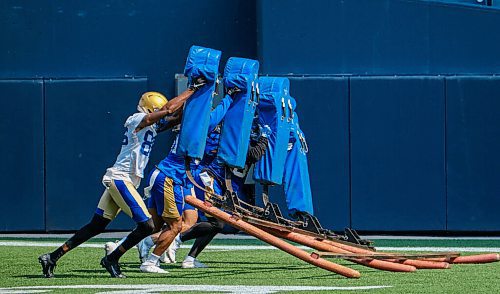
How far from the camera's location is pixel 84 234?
1206cm

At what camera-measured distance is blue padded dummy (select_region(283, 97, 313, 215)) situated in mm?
13078

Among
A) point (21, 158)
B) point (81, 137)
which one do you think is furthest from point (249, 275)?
point (21, 158)

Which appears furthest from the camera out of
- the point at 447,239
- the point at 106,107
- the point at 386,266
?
the point at 106,107

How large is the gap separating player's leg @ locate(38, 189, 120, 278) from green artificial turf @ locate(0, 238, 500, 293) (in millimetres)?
157

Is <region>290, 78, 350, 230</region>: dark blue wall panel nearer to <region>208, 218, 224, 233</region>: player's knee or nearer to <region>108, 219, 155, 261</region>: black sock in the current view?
<region>208, 218, 224, 233</region>: player's knee

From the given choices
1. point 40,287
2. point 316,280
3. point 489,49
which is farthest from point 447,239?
point 40,287

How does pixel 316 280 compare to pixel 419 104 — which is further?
pixel 419 104

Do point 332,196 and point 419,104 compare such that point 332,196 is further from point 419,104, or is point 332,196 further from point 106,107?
point 106,107

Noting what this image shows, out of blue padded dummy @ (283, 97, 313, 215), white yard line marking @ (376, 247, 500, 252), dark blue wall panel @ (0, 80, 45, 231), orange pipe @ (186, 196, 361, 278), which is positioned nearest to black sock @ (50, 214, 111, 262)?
orange pipe @ (186, 196, 361, 278)

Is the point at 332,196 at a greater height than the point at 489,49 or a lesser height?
lesser

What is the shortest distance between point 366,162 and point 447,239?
1.79 meters

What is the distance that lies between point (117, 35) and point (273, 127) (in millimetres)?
7832

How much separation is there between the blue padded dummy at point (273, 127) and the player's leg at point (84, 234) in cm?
158

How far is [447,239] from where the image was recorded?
60.4 ft
